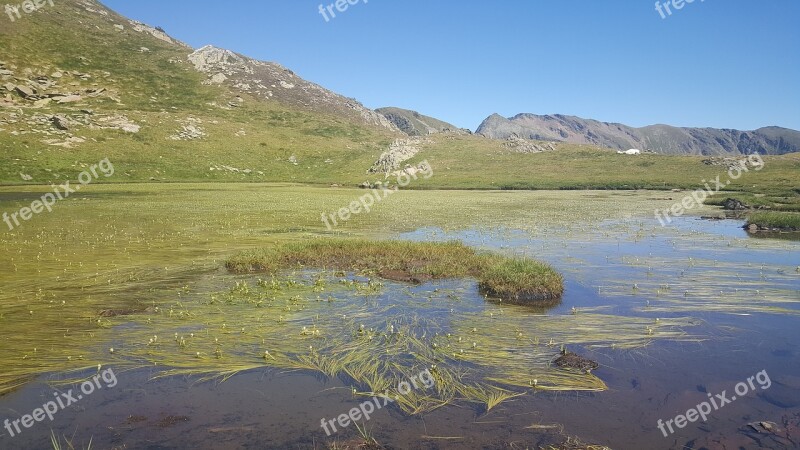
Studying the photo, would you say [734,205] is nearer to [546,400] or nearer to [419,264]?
[419,264]

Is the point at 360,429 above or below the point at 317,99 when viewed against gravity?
below

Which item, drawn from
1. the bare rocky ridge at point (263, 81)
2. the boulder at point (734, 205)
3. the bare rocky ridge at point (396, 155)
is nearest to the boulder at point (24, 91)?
the bare rocky ridge at point (263, 81)

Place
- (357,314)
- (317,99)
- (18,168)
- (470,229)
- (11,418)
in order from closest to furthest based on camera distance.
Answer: (11,418)
(357,314)
(470,229)
(18,168)
(317,99)

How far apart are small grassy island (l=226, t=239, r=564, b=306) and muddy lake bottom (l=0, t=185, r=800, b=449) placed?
99cm

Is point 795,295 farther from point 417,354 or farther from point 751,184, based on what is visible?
point 751,184

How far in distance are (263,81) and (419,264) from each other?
147715 millimetres

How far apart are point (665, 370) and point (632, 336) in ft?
6.52

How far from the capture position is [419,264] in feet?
Answer: 67.2

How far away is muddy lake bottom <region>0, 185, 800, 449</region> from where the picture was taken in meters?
7.57

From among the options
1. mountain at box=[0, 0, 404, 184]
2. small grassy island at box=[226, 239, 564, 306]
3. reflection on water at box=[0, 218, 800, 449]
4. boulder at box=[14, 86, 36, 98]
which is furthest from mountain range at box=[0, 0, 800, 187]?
reflection on water at box=[0, 218, 800, 449]

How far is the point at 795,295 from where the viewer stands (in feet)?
52.9

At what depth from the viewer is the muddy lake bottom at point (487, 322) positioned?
24.8 ft

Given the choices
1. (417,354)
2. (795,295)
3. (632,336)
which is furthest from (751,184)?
(417,354)

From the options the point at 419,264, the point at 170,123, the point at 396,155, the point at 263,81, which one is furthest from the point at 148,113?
the point at 419,264
